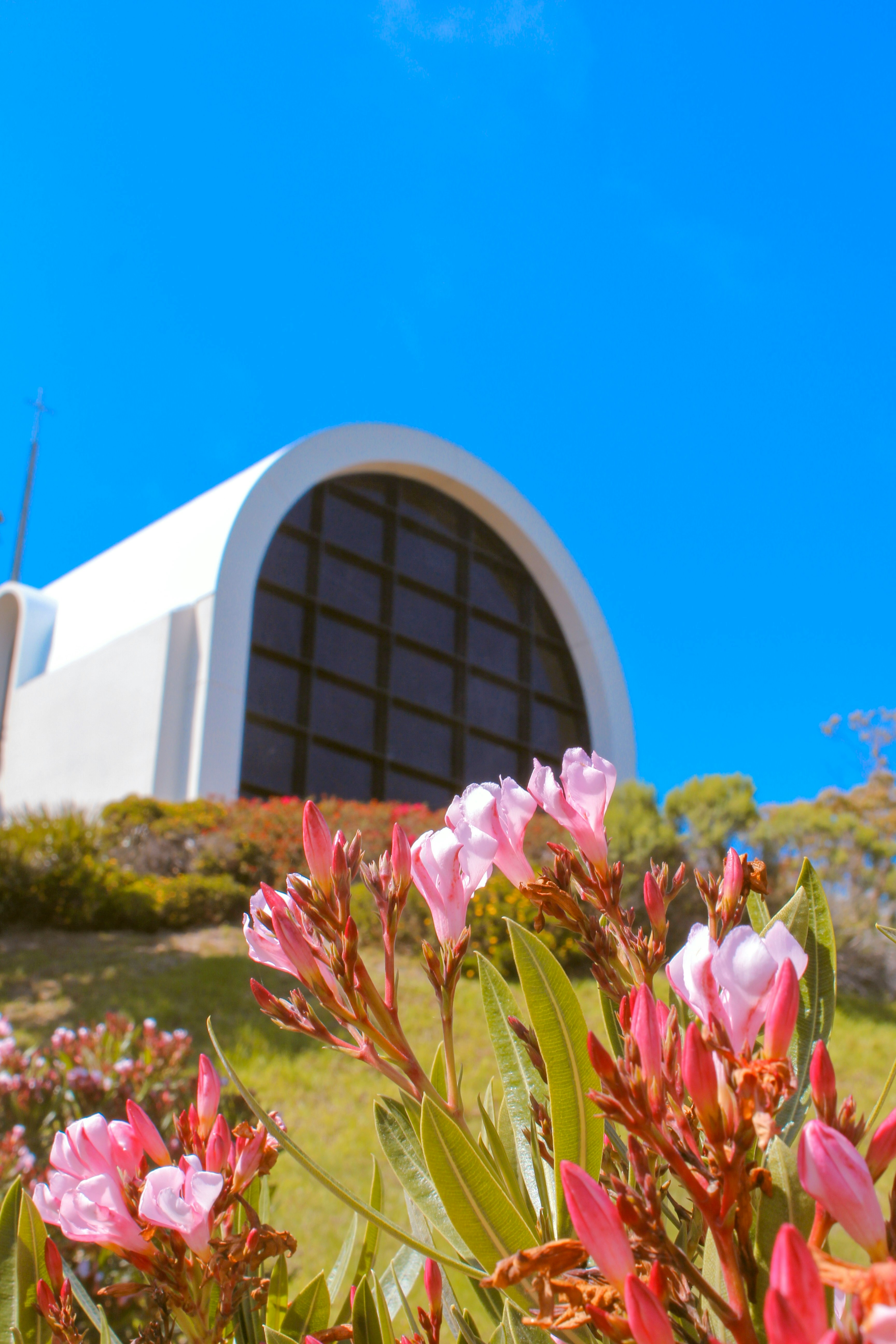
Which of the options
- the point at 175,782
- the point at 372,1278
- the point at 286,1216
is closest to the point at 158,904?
the point at 175,782

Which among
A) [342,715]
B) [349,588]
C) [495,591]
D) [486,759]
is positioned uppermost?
[495,591]

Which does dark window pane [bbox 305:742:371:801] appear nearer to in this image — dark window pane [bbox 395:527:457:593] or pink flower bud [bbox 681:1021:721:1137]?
dark window pane [bbox 395:527:457:593]

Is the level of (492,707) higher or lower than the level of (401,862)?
higher

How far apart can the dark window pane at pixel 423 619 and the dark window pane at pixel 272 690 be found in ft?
7.28

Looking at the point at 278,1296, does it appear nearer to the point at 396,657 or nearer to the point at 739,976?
the point at 739,976

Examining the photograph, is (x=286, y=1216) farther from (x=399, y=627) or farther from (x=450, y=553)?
(x=450, y=553)

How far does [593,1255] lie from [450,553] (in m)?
15.9

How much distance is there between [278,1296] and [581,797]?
1.94ft

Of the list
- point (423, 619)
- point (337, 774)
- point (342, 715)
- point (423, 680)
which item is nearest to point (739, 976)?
point (337, 774)

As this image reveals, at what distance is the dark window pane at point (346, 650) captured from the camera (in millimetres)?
13883

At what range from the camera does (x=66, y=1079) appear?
384cm

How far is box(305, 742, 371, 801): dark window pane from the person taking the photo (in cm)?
1315

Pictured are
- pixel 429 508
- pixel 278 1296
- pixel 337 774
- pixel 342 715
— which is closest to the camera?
pixel 278 1296

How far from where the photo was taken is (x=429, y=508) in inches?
637
